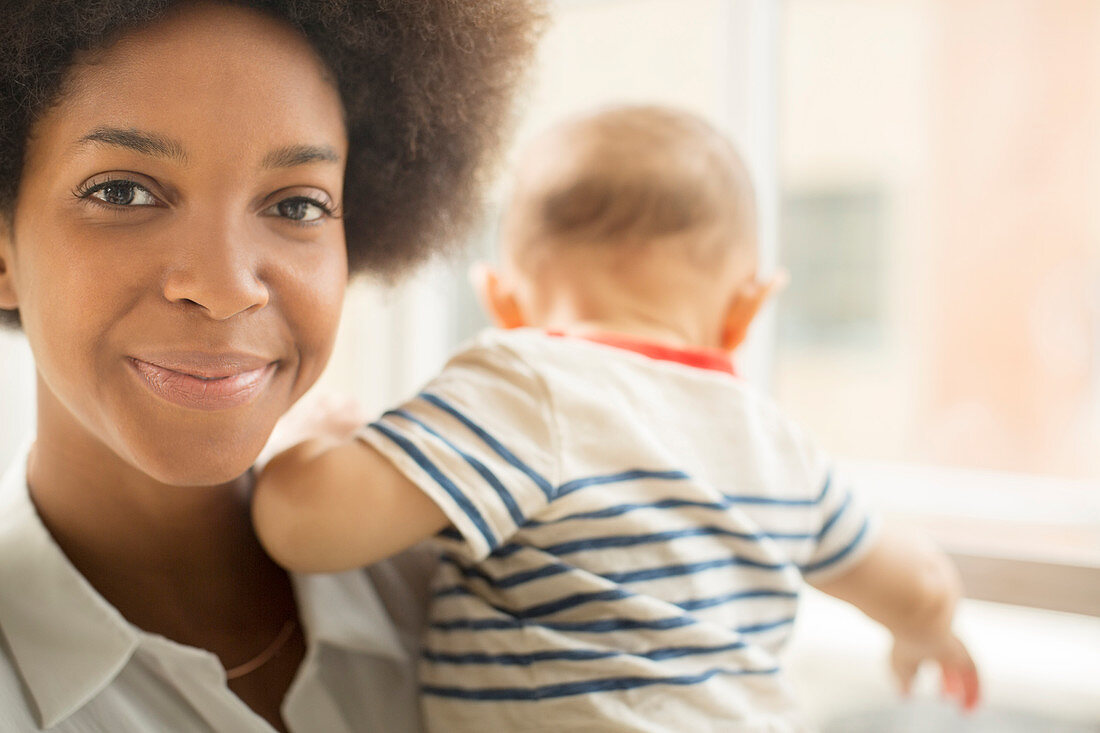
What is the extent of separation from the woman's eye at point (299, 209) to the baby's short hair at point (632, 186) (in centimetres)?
33

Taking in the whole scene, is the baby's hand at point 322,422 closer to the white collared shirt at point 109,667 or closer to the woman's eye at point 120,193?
the white collared shirt at point 109,667

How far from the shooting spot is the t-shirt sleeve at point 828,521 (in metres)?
0.96

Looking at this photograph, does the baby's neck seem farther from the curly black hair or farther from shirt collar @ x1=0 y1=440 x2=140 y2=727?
shirt collar @ x1=0 y1=440 x2=140 y2=727

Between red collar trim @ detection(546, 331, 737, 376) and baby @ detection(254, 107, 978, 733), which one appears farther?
red collar trim @ detection(546, 331, 737, 376)

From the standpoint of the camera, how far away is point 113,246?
25.2 inches

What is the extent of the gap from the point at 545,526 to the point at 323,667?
238mm

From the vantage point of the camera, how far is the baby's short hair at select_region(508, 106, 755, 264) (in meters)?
1.00

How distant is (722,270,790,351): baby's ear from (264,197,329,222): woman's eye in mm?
517

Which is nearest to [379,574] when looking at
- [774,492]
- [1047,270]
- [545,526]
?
[545,526]

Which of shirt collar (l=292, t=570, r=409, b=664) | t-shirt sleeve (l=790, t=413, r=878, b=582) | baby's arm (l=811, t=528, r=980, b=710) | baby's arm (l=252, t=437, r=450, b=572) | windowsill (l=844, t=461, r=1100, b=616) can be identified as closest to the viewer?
baby's arm (l=252, t=437, r=450, b=572)

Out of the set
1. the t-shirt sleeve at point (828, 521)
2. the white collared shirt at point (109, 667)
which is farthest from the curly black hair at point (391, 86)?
the t-shirt sleeve at point (828, 521)

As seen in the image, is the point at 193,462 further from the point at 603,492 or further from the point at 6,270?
the point at 603,492

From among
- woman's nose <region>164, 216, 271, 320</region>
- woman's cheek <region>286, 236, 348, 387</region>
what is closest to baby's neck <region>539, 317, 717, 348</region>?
woman's cheek <region>286, 236, 348, 387</region>

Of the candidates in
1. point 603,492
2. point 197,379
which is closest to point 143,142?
point 197,379
